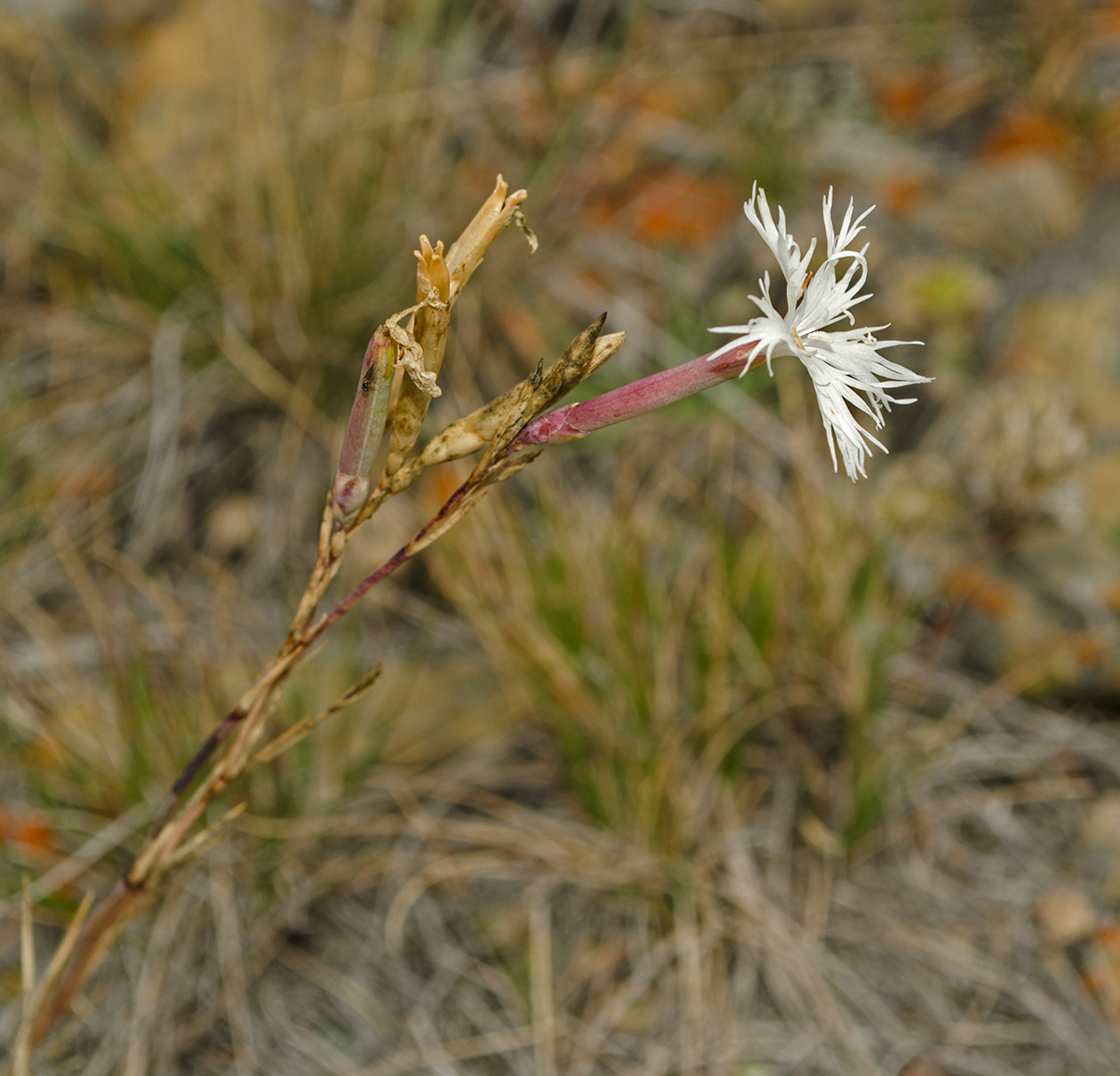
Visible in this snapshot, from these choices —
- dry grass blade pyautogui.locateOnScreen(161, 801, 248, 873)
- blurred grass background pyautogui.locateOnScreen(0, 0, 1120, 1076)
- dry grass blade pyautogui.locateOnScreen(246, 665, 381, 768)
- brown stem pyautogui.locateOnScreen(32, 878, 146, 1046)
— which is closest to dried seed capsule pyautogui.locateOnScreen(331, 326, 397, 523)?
dry grass blade pyautogui.locateOnScreen(246, 665, 381, 768)

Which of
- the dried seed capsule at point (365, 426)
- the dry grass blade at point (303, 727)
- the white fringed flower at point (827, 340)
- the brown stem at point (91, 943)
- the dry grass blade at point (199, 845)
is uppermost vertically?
the white fringed flower at point (827, 340)

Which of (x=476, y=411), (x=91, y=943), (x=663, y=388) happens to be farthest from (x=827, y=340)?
(x=91, y=943)

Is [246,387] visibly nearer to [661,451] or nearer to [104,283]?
[104,283]

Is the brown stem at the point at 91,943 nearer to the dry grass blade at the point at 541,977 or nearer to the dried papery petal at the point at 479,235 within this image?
the dried papery petal at the point at 479,235

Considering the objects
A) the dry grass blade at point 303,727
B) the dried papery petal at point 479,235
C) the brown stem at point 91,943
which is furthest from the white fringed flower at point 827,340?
the brown stem at point 91,943

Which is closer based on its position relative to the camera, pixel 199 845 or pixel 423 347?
pixel 423 347

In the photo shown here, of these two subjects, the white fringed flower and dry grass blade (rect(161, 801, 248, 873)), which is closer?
the white fringed flower

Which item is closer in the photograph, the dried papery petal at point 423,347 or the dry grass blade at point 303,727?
the dried papery petal at point 423,347

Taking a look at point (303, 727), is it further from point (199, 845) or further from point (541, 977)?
point (541, 977)

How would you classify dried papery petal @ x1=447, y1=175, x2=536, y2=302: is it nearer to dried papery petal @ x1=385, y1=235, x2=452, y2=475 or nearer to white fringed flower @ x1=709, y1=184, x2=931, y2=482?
dried papery petal @ x1=385, y1=235, x2=452, y2=475
